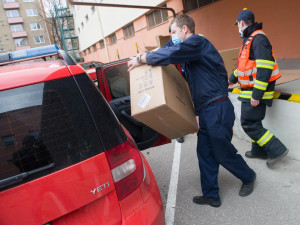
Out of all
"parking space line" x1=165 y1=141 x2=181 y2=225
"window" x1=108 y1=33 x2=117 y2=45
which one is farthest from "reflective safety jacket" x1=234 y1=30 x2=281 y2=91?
"window" x1=108 y1=33 x2=117 y2=45

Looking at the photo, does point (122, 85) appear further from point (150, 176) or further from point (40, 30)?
point (40, 30)

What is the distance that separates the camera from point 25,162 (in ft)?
4.32

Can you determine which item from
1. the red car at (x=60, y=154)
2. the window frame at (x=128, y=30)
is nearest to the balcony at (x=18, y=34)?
the window frame at (x=128, y=30)

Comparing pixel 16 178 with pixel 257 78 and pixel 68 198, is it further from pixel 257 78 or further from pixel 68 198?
pixel 257 78

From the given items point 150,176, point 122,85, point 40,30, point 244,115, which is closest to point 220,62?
point 244,115

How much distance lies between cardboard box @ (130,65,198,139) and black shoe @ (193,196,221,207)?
799mm

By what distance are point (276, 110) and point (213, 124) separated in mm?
1295

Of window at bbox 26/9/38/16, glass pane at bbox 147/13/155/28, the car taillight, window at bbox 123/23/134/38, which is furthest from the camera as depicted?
window at bbox 26/9/38/16

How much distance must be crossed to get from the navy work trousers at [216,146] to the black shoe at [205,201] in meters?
0.05

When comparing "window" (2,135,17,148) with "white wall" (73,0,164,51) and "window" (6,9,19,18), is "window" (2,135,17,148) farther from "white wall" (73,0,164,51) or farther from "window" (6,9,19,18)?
"window" (6,9,19,18)

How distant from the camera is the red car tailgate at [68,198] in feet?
4.07

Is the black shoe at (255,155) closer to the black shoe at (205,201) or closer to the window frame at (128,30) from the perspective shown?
the black shoe at (205,201)

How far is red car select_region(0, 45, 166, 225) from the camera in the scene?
1266mm

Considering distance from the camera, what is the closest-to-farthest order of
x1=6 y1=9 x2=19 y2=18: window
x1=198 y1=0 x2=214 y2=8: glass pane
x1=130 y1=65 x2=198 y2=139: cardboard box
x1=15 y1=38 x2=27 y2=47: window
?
x1=130 y1=65 x2=198 y2=139: cardboard box
x1=198 y1=0 x2=214 y2=8: glass pane
x1=6 y1=9 x2=19 y2=18: window
x1=15 y1=38 x2=27 y2=47: window
